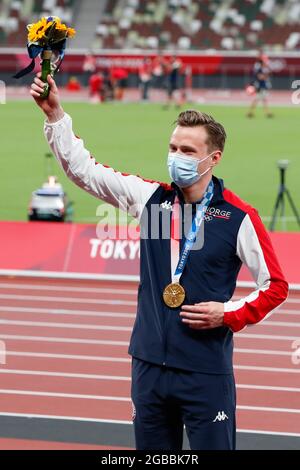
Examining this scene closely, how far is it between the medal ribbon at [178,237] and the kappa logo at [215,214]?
20mm

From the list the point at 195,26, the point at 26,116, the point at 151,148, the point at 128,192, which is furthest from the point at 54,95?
the point at 195,26

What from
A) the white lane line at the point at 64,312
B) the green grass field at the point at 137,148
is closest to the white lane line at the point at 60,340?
the white lane line at the point at 64,312

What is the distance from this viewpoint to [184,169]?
16.2 ft

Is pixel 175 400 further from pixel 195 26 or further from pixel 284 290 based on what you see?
pixel 195 26

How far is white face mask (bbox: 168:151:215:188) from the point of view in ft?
16.2

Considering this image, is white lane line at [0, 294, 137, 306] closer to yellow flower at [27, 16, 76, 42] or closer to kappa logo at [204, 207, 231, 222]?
kappa logo at [204, 207, 231, 222]

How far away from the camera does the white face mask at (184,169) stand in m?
4.93

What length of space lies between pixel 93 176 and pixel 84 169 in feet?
0.19

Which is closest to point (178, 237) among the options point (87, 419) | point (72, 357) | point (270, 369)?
point (87, 419)

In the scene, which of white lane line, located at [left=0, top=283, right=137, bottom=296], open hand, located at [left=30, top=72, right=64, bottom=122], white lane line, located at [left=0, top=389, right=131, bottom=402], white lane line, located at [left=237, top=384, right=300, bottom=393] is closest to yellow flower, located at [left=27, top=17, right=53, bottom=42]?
open hand, located at [left=30, top=72, right=64, bottom=122]

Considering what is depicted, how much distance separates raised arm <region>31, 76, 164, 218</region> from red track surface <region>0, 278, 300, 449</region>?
2.92 metres

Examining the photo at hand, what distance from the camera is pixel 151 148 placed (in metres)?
24.2

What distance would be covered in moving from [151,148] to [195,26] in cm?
2593

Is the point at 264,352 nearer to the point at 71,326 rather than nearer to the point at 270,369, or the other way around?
the point at 270,369
